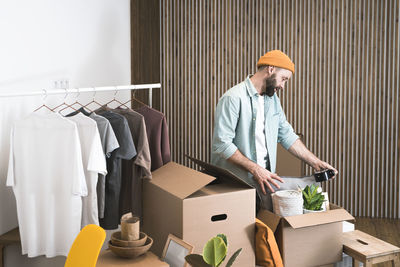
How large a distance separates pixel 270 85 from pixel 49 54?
4.86 ft

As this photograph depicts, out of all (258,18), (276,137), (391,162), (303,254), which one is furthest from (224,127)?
(391,162)

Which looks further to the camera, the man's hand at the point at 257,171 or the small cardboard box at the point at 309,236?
the man's hand at the point at 257,171

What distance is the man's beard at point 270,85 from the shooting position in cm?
A: 310

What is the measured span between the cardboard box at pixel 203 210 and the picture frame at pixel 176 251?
0.07m

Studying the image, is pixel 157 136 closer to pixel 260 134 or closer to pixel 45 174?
pixel 260 134

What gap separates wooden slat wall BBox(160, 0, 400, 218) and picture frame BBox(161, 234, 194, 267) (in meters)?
3.18

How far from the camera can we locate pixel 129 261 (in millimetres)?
2111

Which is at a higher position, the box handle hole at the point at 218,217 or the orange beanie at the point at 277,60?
the orange beanie at the point at 277,60

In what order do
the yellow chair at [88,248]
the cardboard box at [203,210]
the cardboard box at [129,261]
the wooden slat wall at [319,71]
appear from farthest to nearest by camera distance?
1. the wooden slat wall at [319,71]
2. the cardboard box at [203,210]
3. the cardboard box at [129,261]
4. the yellow chair at [88,248]

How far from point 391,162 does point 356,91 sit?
870 millimetres

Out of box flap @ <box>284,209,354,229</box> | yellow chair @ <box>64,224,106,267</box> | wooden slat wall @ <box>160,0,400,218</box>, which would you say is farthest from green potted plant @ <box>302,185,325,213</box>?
wooden slat wall @ <box>160,0,400,218</box>

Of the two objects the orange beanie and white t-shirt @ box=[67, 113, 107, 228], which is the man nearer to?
the orange beanie

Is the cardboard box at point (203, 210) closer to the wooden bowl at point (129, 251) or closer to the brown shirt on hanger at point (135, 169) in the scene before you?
the brown shirt on hanger at point (135, 169)

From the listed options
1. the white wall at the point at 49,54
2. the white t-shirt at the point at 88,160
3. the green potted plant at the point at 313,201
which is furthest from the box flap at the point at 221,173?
the white wall at the point at 49,54
